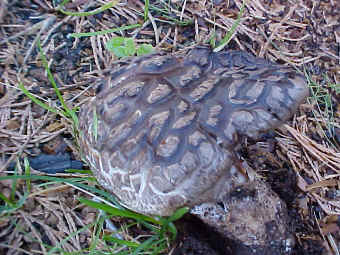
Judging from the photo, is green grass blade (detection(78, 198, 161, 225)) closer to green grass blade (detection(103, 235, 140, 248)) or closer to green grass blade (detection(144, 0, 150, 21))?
green grass blade (detection(103, 235, 140, 248))

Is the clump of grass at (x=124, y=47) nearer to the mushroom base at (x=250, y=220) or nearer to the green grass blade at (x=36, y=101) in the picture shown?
the green grass blade at (x=36, y=101)

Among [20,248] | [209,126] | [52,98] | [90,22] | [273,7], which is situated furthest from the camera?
[273,7]

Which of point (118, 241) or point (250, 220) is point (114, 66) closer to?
point (118, 241)

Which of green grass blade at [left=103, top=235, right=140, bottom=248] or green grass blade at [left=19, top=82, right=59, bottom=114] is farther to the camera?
green grass blade at [left=19, top=82, right=59, bottom=114]

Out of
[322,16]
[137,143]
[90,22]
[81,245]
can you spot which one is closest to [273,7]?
[322,16]

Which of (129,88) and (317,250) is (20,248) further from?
(317,250)

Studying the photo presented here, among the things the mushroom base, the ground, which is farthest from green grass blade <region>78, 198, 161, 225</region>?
the mushroom base
